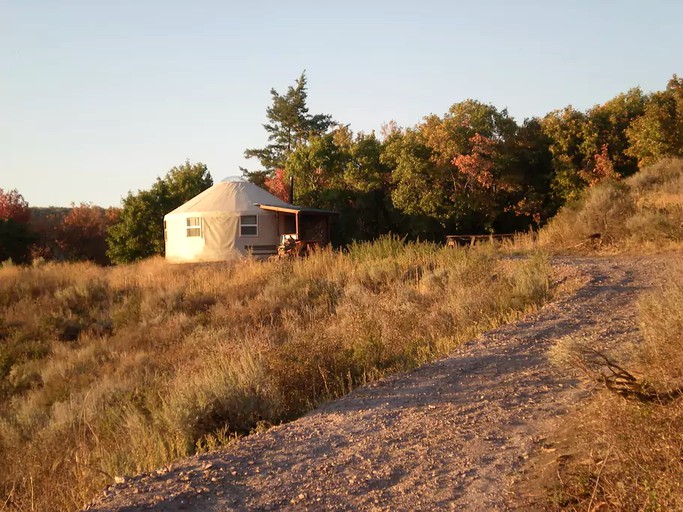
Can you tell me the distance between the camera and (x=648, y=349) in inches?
170

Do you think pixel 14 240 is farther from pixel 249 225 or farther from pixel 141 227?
pixel 249 225

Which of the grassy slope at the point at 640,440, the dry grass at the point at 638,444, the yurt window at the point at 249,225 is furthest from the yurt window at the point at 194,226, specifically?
the dry grass at the point at 638,444

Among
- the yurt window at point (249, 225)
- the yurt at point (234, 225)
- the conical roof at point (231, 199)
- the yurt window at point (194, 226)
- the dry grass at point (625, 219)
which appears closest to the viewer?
the dry grass at point (625, 219)

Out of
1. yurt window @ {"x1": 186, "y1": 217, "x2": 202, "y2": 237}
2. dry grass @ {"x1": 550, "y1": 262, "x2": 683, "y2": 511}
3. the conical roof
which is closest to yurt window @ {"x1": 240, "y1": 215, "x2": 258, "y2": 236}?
the conical roof

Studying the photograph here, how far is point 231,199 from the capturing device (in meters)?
25.9

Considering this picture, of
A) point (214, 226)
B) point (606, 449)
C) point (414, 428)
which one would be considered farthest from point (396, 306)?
point (214, 226)

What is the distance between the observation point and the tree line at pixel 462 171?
83.5ft

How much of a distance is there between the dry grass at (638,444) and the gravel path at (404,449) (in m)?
0.31

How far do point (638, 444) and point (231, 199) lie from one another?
2352 centimetres

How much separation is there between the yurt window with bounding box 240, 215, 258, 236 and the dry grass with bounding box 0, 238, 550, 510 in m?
4.53

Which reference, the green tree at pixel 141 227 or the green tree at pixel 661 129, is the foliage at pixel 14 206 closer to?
the green tree at pixel 141 227

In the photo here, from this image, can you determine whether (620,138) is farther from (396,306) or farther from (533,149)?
(396,306)

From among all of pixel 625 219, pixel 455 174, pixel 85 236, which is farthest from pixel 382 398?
pixel 85 236

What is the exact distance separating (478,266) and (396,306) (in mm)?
2112
